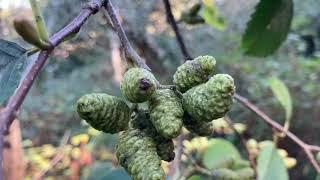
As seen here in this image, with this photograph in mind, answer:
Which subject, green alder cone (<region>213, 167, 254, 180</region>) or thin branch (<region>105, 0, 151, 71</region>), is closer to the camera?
thin branch (<region>105, 0, 151, 71</region>)

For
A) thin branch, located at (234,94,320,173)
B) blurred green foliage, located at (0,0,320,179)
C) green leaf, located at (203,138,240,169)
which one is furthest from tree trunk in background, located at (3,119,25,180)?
thin branch, located at (234,94,320,173)

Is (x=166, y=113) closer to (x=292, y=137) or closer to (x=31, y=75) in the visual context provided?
(x=31, y=75)

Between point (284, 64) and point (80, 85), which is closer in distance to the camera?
point (284, 64)

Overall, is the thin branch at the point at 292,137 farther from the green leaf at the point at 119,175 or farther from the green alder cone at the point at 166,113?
the green alder cone at the point at 166,113

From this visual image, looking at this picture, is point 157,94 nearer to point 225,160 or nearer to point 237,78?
point 225,160

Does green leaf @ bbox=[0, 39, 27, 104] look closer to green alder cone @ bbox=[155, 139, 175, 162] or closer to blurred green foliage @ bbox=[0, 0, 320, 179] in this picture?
green alder cone @ bbox=[155, 139, 175, 162]

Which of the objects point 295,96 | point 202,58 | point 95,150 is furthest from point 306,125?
point 202,58
